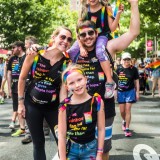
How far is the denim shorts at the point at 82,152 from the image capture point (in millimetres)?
A: 3611

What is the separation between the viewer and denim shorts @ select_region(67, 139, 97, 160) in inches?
142

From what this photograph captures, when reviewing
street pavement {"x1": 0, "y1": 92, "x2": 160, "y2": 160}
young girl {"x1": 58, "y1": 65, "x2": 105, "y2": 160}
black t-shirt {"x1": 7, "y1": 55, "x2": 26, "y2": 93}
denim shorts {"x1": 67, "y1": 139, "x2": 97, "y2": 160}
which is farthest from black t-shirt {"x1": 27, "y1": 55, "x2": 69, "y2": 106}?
black t-shirt {"x1": 7, "y1": 55, "x2": 26, "y2": 93}

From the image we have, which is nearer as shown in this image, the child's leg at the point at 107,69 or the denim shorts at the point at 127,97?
the child's leg at the point at 107,69

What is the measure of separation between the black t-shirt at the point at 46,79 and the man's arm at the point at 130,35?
543 millimetres

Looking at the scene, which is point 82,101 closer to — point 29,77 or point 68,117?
point 68,117

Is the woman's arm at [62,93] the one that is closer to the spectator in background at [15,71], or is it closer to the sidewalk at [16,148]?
the sidewalk at [16,148]

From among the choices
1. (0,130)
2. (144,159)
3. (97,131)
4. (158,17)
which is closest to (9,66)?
(0,130)

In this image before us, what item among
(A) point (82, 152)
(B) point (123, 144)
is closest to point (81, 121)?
(A) point (82, 152)

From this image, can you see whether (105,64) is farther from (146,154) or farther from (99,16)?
(146,154)

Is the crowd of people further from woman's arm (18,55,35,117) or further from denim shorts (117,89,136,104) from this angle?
denim shorts (117,89,136,104)

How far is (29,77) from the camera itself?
15.2 ft

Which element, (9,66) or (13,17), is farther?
(13,17)

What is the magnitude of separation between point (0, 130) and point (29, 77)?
4.98 m

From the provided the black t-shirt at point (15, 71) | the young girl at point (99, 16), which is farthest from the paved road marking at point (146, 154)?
the black t-shirt at point (15, 71)
